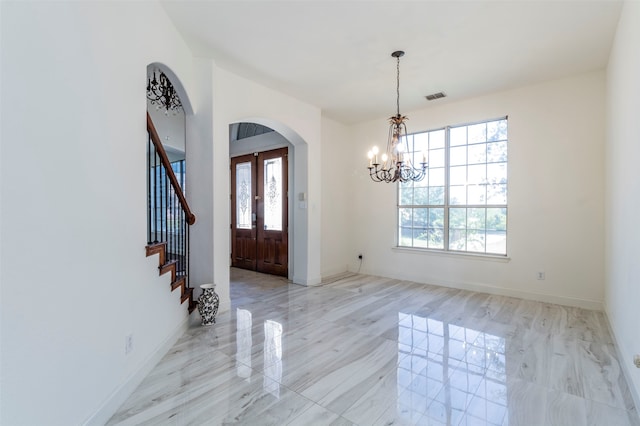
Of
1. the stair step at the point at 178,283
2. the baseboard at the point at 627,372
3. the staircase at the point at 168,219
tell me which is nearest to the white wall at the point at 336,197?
the staircase at the point at 168,219

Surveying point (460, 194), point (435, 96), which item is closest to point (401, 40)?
point (435, 96)

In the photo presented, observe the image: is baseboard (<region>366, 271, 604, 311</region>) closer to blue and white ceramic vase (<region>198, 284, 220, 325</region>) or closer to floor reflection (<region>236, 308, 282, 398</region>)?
floor reflection (<region>236, 308, 282, 398</region>)

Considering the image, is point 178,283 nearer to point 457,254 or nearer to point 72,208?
point 72,208

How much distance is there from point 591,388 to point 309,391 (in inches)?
A: 78.9

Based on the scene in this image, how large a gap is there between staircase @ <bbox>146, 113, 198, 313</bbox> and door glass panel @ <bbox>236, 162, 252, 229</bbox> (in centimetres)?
268

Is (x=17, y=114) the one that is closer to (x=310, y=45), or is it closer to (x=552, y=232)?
(x=310, y=45)

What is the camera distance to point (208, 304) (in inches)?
131

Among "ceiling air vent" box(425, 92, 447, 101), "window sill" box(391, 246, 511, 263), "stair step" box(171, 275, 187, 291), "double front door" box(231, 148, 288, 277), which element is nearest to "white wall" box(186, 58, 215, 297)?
"stair step" box(171, 275, 187, 291)

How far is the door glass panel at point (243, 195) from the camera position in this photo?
249 inches

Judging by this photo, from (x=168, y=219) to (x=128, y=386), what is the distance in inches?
68.9

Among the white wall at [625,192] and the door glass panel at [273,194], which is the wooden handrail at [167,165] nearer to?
the door glass panel at [273,194]

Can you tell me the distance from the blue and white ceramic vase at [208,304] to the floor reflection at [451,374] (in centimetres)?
197

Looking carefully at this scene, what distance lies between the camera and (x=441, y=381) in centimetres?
231

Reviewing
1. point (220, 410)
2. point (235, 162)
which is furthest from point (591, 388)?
point (235, 162)
